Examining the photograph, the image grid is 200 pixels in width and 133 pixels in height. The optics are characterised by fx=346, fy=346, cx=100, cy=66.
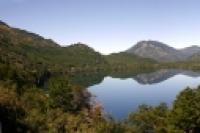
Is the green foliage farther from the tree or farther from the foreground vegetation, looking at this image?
the tree

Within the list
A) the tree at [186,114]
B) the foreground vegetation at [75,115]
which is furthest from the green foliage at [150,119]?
the tree at [186,114]

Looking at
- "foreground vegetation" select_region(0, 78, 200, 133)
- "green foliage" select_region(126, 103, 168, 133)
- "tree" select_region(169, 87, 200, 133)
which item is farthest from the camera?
"green foliage" select_region(126, 103, 168, 133)

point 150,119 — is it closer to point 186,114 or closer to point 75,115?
point 186,114

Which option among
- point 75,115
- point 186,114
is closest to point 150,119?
point 186,114

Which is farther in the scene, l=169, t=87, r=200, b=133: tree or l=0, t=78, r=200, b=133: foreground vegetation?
l=169, t=87, r=200, b=133: tree

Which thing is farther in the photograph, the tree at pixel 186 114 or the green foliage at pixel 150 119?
the green foliage at pixel 150 119

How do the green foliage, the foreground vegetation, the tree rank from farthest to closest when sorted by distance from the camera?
the green foliage, the tree, the foreground vegetation

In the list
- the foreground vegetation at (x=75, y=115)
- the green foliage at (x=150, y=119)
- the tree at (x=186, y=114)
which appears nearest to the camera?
the foreground vegetation at (x=75, y=115)

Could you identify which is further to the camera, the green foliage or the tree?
the green foliage

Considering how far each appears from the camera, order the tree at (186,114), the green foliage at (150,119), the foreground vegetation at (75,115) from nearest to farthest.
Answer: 1. the foreground vegetation at (75,115)
2. the tree at (186,114)
3. the green foliage at (150,119)

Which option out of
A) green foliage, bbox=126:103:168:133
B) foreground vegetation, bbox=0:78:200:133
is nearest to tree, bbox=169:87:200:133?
foreground vegetation, bbox=0:78:200:133

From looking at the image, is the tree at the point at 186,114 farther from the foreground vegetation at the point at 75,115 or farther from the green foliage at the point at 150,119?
the green foliage at the point at 150,119

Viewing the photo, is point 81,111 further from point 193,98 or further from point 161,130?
point 193,98

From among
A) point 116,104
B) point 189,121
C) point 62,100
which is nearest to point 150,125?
point 189,121
